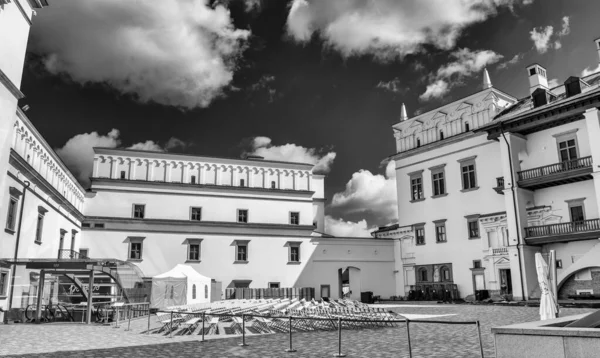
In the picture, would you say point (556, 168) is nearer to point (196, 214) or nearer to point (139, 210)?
point (196, 214)

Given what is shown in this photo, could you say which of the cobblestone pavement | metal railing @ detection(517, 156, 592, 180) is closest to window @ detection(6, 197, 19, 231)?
the cobblestone pavement

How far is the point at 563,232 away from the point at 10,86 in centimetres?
2999

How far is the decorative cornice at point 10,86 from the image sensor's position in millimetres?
18597

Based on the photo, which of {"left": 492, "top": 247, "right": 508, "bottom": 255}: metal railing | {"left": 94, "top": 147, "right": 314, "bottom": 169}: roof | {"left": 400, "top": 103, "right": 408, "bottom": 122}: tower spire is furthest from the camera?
{"left": 400, "top": 103, "right": 408, "bottom": 122}: tower spire

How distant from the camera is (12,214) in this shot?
2133cm

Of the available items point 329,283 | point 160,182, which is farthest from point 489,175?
point 160,182

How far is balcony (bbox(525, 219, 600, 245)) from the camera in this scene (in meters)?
26.5

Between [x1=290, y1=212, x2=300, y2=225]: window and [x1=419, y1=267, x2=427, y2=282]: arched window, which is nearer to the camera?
[x1=419, y1=267, x2=427, y2=282]: arched window

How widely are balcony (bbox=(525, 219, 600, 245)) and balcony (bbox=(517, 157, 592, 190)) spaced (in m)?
2.72

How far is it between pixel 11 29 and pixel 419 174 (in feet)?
98.8

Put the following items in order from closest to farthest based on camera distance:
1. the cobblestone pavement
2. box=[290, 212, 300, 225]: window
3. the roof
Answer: the cobblestone pavement → the roof → box=[290, 212, 300, 225]: window

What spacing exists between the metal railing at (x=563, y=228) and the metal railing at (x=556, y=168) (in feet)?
10.4

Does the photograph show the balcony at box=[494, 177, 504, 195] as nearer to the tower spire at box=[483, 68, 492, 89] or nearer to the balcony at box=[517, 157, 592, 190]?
the balcony at box=[517, 157, 592, 190]

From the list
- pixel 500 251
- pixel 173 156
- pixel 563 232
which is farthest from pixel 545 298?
pixel 173 156
